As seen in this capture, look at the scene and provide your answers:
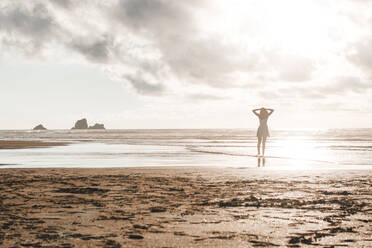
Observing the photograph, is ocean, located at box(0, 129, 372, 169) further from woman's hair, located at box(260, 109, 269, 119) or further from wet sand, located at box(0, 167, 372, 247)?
wet sand, located at box(0, 167, 372, 247)

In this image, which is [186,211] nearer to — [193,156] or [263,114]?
[263,114]

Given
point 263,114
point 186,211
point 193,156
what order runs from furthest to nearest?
point 193,156, point 263,114, point 186,211

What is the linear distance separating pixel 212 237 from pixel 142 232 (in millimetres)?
980

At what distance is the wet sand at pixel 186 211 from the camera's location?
4652 millimetres

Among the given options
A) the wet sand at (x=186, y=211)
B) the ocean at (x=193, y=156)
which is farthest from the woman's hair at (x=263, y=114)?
the wet sand at (x=186, y=211)

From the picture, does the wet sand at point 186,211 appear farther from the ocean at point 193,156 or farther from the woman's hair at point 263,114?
the woman's hair at point 263,114

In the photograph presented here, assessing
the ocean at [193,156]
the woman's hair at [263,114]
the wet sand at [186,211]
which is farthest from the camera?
the woman's hair at [263,114]

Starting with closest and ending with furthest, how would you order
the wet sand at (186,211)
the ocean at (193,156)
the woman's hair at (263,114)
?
1. the wet sand at (186,211)
2. the ocean at (193,156)
3. the woman's hair at (263,114)

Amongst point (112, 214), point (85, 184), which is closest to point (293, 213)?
point (112, 214)

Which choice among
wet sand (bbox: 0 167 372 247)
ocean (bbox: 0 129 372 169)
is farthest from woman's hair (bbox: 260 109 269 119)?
wet sand (bbox: 0 167 372 247)

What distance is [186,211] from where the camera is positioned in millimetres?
6266

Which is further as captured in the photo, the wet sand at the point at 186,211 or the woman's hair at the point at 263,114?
the woman's hair at the point at 263,114

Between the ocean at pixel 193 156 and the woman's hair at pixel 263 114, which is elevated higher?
the woman's hair at pixel 263 114

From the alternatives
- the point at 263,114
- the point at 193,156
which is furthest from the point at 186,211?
the point at 193,156
